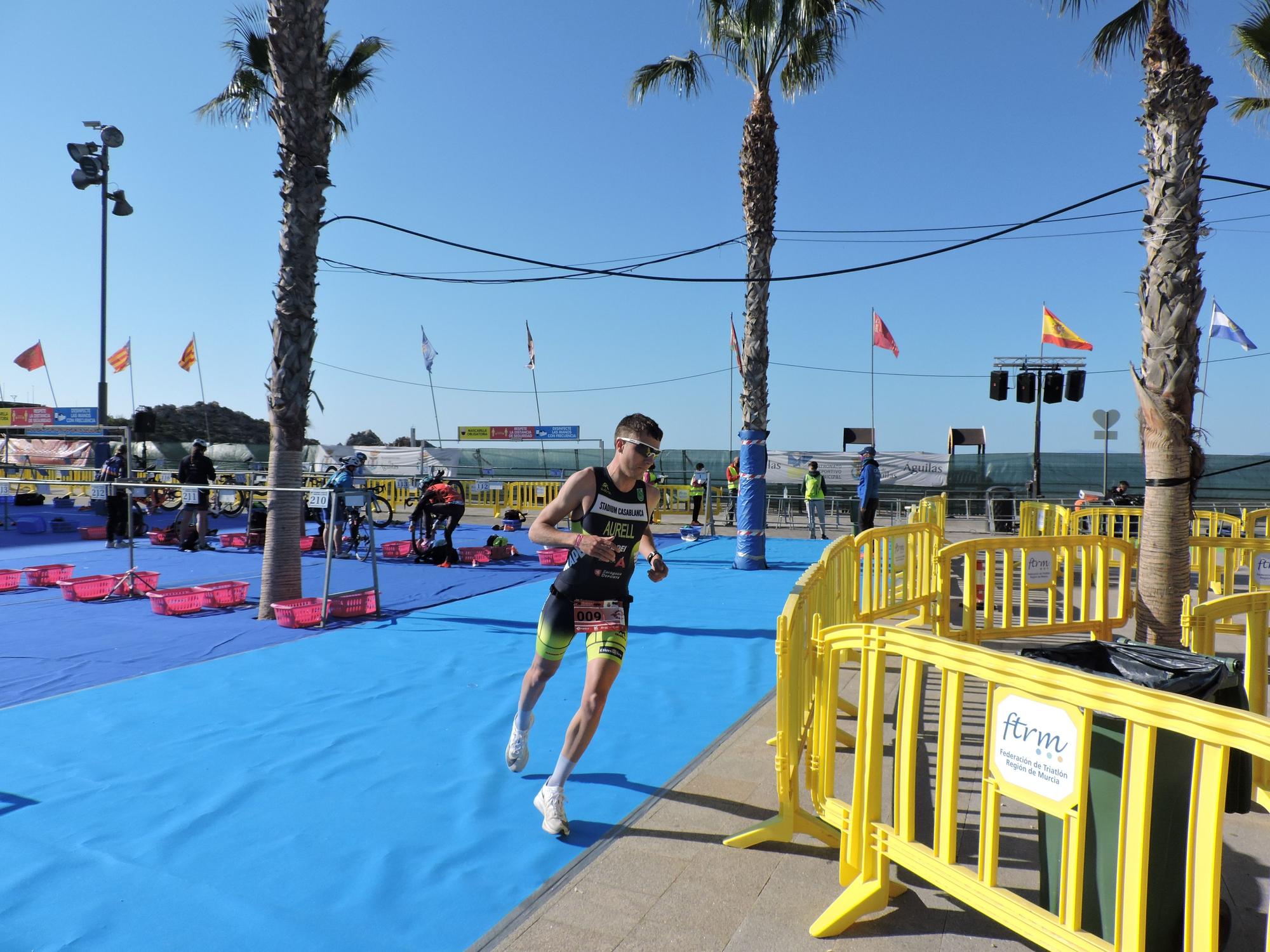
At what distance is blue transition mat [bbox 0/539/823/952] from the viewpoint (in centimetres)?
302

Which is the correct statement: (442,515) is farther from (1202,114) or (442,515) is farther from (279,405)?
(1202,114)

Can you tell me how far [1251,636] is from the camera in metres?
3.92

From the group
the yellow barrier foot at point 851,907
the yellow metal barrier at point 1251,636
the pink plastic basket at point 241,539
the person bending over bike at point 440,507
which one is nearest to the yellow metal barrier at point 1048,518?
the yellow metal barrier at point 1251,636

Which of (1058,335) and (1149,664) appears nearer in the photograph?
(1149,664)

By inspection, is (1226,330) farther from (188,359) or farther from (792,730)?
(188,359)

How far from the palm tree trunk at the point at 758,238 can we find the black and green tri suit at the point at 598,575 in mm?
9436

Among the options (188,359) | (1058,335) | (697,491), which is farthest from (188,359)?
(1058,335)

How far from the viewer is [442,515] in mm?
13398

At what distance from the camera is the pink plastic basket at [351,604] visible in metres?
8.84

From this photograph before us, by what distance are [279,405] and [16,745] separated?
4.71 metres

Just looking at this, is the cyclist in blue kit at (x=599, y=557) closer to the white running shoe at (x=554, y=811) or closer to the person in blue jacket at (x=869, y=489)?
the white running shoe at (x=554, y=811)

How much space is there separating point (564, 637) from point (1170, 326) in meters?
5.41

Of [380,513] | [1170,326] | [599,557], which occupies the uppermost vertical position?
[1170,326]

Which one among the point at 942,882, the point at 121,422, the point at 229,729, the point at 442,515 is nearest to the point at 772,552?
the point at 442,515
